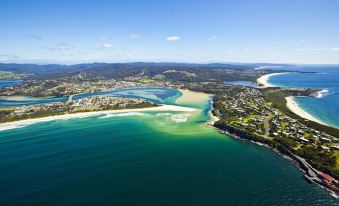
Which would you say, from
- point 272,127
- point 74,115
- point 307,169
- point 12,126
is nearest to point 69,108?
point 74,115

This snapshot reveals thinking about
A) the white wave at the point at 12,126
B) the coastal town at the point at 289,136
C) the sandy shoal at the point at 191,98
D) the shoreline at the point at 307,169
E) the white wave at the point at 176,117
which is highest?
the coastal town at the point at 289,136

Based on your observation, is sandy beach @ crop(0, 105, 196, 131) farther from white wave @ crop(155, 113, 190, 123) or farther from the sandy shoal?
the sandy shoal

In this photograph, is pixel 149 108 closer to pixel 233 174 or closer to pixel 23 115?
pixel 23 115

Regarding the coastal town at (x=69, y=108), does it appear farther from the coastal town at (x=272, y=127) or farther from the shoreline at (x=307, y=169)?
the shoreline at (x=307, y=169)

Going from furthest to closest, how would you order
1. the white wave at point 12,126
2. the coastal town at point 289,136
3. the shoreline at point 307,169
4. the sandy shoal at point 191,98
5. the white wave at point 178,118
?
the sandy shoal at point 191,98 < the white wave at point 178,118 < the white wave at point 12,126 < the coastal town at point 289,136 < the shoreline at point 307,169

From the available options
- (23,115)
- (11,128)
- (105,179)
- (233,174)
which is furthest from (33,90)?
(233,174)

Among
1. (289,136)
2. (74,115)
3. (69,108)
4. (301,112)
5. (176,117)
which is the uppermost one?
(289,136)

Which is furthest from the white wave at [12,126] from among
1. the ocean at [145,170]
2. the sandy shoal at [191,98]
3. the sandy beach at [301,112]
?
the sandy beach at [301,112]

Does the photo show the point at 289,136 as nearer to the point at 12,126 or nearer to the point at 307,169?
the point at 307,169

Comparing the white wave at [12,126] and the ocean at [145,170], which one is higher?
the ocean at [145,170]
